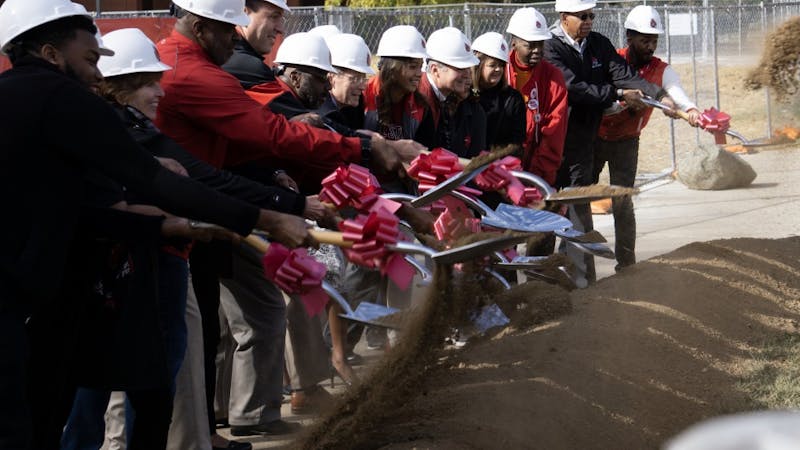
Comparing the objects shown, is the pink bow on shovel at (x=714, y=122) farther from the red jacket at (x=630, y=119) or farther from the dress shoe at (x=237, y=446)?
the dress shoe at (x=237, y=446)

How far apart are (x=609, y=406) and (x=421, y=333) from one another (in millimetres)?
1198

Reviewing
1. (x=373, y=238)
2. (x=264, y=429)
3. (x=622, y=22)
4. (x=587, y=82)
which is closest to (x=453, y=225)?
(x=373, y=238)

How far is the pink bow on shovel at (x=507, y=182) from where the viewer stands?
20.0 ft

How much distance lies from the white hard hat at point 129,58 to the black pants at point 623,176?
17.8 ft

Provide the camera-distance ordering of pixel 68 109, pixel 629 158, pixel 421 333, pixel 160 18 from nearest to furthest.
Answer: pixel 68 109 < pixel 421 333 < pixel 629 158 < pixel 160 18

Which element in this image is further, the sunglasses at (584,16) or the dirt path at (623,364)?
the sunglasses at (584,16)

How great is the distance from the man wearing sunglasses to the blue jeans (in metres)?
4.67

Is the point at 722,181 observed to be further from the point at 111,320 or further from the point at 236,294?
the point at 111,320

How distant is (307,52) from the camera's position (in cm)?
605

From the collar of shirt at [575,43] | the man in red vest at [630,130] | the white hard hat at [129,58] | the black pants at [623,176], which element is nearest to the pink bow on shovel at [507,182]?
the white hard hat at [129,58]

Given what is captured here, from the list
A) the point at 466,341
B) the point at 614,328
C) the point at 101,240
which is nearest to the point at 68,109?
the point at 101,240

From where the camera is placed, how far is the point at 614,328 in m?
6.62

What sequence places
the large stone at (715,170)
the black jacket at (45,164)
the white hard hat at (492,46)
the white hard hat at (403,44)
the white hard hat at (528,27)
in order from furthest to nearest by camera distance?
the large stone at (715,170) < the white hard hat at (528,27) < the white hard hat at (492,46) < the white hard hat at (403,44) < the black jacket at (45,164)

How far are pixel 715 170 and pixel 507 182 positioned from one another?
882cm
